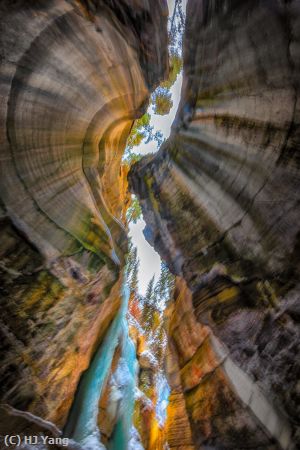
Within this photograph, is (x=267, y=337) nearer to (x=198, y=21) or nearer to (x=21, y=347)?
(x=21, y=347)

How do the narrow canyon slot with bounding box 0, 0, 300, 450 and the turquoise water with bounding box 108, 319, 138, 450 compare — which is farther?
the turquoise water with bounding box 108, 319, 138, 450

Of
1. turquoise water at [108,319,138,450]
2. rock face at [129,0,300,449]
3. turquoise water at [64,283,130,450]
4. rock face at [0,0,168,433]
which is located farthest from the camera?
turquoise water at [108,319,138,450]

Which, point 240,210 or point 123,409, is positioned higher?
point 240,210

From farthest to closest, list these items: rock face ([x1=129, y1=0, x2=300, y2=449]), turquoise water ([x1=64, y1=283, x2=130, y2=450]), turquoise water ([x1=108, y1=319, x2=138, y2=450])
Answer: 1. turquoise water ([x1=108, y1=319, x2=138, y2=450])
2. turquoise water ([x1=64, y1=283, x2=130, y2=450])
3. rock face ([x1=129, y1=0, x2=300, y2=449])

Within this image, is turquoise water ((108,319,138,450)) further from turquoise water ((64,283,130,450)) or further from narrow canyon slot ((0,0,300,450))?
narrow canyon slot ((0,0,300,450))

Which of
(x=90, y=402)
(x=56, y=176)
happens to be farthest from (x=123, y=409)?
(x=56, y=176)

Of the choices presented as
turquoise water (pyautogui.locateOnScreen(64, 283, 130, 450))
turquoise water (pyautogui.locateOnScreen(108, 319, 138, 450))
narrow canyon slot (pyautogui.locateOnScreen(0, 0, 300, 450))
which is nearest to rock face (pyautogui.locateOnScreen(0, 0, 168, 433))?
narrow canyon slot (pyautogui.locateOnScreen(0, 0, 300, 450))

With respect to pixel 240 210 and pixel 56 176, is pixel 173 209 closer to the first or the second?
pixel 240 210
